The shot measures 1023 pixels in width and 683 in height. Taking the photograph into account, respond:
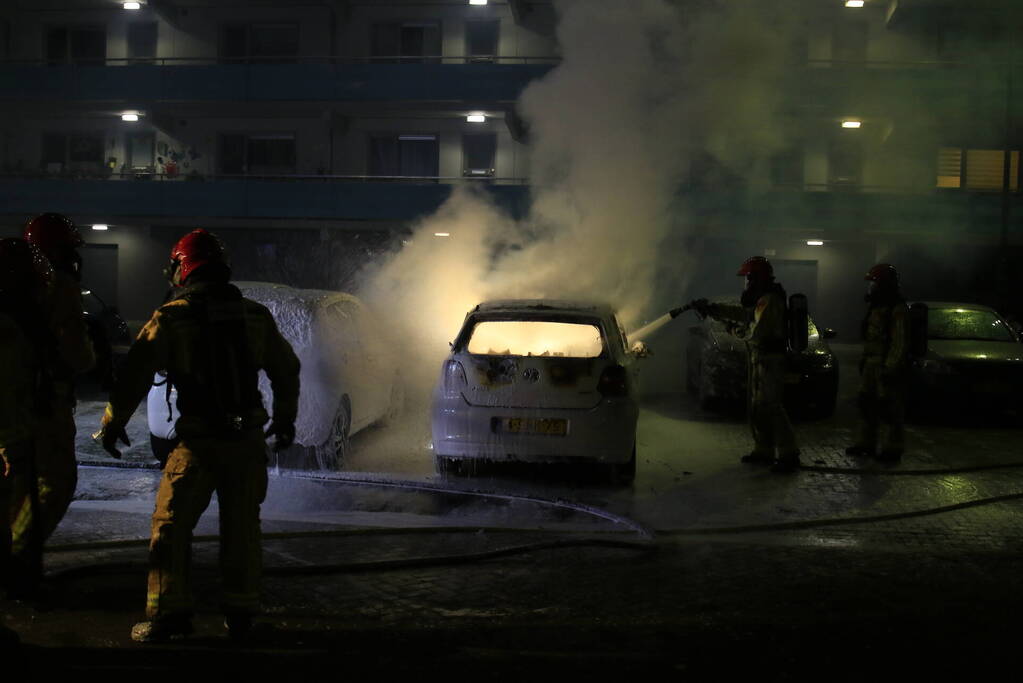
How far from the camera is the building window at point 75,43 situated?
25.7 metres

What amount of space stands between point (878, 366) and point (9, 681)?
7.59m

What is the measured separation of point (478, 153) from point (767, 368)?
680 inches

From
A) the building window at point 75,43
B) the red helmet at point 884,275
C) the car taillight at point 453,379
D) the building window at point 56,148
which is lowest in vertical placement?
the car taillight at point 453,379

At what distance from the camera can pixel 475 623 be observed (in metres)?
4.67

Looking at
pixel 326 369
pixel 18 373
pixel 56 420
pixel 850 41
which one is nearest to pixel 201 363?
pixel 18 373

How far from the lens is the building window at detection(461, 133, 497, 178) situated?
2470 centimetres

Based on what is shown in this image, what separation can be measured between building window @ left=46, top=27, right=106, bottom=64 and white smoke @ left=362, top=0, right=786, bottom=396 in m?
16.1

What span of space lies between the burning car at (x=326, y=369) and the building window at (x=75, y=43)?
785 inches

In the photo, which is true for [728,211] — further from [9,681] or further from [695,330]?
[9,681]

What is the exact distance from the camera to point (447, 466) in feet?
26.2

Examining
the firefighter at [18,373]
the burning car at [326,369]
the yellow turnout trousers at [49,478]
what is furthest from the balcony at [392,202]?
the firefighter at [18,373]

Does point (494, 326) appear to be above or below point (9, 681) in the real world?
above

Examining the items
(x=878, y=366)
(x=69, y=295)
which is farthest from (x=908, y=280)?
(x=69, y=295)

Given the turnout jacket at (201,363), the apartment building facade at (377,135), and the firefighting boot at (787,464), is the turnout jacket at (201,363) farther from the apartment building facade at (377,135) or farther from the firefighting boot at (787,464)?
the apartment building facade at (377,135)
